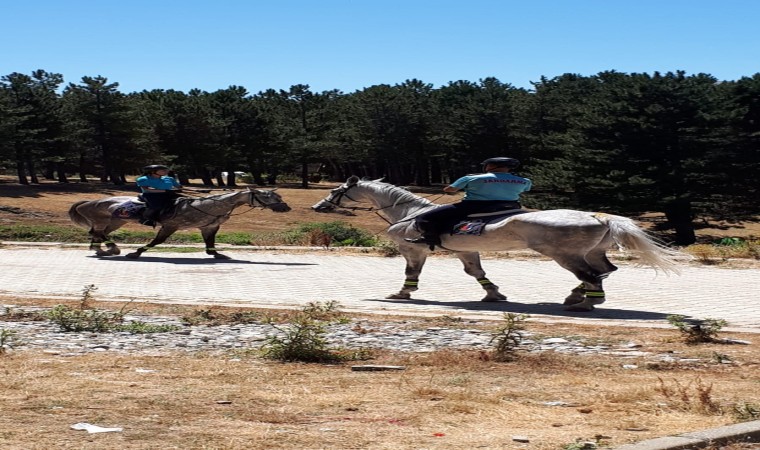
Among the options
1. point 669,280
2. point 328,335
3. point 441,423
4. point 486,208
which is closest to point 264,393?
point 441,423

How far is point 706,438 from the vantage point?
627 cm

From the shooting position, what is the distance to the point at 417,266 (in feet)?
53.7

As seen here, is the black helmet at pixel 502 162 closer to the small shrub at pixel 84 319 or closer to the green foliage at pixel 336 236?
the small shrub at pixel 84 319

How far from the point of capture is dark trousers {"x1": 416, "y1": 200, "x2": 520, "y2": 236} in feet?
50.1

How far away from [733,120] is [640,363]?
37.4 m

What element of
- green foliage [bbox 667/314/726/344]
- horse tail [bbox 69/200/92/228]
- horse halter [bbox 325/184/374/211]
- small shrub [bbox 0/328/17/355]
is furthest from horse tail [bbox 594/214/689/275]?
horse tail [bbox 69/200/92/228]

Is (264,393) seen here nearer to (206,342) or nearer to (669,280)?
(206,342)

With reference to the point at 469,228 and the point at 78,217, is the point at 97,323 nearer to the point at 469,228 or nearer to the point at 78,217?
the point at 469,228

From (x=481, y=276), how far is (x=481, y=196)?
4.66 feet

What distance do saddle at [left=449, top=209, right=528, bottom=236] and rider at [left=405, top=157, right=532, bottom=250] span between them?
125mm

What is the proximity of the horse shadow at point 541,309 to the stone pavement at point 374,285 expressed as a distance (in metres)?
0.01

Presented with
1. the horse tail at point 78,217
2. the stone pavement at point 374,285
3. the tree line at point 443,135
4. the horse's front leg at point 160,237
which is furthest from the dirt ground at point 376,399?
the tree line at point 443,135

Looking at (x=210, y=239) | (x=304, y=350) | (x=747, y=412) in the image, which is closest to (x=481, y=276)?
(x=304, y=350)

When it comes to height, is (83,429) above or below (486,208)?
below
